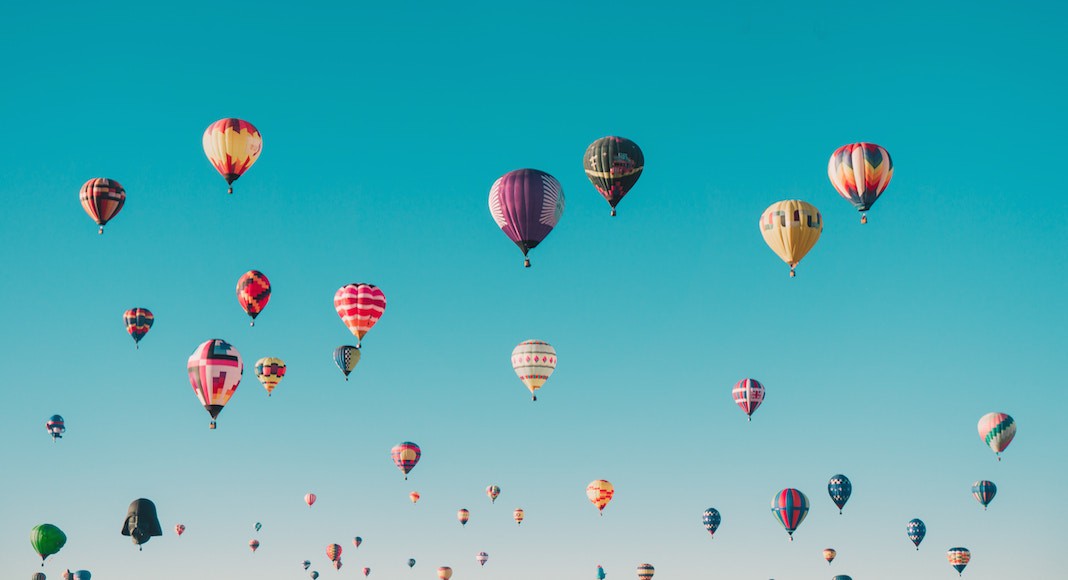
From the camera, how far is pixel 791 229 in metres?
53.5

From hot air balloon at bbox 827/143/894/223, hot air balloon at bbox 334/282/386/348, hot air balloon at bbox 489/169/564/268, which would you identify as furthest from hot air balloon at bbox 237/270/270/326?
hot air balloon at bbox 827/143/894/223

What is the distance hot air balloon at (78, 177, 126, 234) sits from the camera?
5928 cm

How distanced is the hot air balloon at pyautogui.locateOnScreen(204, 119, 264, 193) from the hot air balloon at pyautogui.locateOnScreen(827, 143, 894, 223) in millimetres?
20025

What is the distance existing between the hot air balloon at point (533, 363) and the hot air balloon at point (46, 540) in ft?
81.7

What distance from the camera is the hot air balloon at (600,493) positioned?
80.1 m

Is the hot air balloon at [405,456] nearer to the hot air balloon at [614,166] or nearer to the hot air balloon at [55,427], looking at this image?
the hot air balloon at [55,427]

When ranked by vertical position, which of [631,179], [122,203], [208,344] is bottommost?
[208,344]

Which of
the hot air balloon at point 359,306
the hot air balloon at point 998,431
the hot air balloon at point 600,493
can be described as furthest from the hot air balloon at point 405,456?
the hot air balloon at point 998,431

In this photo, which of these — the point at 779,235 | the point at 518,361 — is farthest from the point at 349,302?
the point at 779,235

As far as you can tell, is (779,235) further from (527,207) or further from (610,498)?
(610,498)

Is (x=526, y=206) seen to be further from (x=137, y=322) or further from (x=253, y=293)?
(x=137, y=322)

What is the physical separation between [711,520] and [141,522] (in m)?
37.2

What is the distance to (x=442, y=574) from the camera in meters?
103

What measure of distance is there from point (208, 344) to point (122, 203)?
31.9 ft
